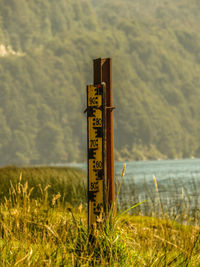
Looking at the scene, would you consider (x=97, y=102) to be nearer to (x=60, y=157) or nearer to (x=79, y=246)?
(x=79, y=246)

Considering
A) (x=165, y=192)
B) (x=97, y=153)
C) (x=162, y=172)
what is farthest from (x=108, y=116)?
(x=162, y=172)

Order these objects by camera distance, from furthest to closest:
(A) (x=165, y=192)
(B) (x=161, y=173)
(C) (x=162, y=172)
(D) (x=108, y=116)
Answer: (C) (x=162, y=172), (B) (x=161, y=173), (A) (x=165, y=192), (D) (x=108, y=116)

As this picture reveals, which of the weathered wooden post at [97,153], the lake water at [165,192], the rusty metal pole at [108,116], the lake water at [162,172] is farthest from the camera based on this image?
the lake water at [162,172]

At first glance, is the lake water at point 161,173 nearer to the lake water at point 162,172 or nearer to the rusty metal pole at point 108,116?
the lake water at point 162,172

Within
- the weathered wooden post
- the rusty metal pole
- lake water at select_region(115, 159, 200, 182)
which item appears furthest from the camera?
lake water at select_region(115, 159, 200, 182)

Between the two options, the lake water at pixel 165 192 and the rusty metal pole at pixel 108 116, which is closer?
the rusty metal pole at pixel 108 116

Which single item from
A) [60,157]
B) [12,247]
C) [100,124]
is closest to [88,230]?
[12,247]

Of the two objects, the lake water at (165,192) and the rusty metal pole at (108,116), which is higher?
the rusty metal pole at (108,116)

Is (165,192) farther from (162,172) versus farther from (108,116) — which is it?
(162,172)

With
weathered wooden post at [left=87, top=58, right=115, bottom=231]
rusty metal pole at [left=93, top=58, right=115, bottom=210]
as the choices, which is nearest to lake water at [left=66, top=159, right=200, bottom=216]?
rusty metal pole at [left=93, top=58, right=115, bottom=210]

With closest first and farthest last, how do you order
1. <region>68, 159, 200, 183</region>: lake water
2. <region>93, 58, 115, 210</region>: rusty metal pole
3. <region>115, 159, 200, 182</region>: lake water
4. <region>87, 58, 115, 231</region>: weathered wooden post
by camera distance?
<region>87, 58, 115, 231</region>: weathered wooden post
<region>93, 58, 115, 210</region>: rusty metal pole
<region>68, 159, 200, 183</region>: lake water
<region>115, 159, 200, 182</region>: lake water

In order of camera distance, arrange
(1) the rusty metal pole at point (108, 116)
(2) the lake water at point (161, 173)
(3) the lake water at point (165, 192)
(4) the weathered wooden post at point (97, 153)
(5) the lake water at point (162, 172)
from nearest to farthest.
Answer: (4) the weathered wooden post at point (97, 153), (1) the rusty metal pole at point (108, 116), (3) the lake water at point (165, 192), (2) the lake water at point (161, 173), (5) the lake water at point (162, 172)

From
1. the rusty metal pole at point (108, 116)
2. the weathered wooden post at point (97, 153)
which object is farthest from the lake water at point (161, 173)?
the weathered wooden post at point (97, 153)

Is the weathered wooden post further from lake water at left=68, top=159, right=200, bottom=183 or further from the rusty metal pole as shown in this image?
lake water at left=68, top=159, right=200, bottom=183
